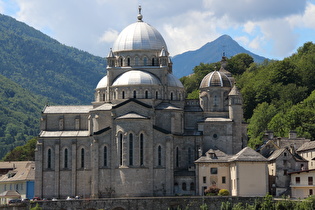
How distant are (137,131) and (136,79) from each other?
325 inches

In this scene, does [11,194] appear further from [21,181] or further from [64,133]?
[64,133]

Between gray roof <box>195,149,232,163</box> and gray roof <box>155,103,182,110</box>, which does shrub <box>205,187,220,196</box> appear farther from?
gray roof <box>155,103,182,110</box>

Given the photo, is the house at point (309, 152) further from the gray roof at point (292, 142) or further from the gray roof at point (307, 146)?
the gray roof at point (292, 142)

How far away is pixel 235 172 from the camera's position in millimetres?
98188

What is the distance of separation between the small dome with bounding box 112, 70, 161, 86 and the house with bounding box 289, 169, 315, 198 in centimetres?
2264

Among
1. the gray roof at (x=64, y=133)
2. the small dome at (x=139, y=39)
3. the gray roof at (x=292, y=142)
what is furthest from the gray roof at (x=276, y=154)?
the gray roof at (x=64, y=133)

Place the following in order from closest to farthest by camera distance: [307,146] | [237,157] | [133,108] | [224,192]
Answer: [224,192] → [237,157] → [133,108] → [307,146]

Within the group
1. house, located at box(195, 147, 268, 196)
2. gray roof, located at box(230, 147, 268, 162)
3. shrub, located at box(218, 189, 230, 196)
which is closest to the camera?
shrub, located at box(218, 189, 230, 196)

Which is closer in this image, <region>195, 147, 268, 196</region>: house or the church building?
<region>195, 147, 268, 196</region>: house

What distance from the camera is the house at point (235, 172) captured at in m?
97.4

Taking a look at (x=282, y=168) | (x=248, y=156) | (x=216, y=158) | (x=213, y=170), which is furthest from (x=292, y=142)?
(x=213, y=170)

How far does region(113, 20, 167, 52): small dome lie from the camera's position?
11150 cm

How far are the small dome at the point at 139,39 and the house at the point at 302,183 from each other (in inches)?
1091

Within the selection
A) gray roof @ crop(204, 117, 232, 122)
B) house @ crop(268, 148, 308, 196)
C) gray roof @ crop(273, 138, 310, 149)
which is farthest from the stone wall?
gray roof @ crop(273, 138, 310, 149)
